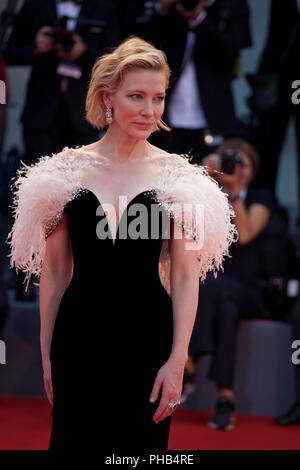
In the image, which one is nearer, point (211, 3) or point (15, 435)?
point (15, 435)

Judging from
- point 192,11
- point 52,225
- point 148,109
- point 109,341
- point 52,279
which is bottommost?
point 109,341

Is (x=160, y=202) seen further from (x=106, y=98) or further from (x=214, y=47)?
(x=214, y=47)

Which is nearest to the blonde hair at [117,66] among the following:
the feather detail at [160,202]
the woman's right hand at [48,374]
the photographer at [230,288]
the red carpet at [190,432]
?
the feather detail at [160,202]

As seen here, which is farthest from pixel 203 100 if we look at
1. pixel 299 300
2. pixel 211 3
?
pixel 299 300

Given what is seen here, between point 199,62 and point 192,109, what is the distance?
25 centimetres

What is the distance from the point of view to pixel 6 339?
458 centimetres

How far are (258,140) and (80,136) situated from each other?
1.56m

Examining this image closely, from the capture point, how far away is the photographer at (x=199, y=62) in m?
4.39

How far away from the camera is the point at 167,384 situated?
2.24 m

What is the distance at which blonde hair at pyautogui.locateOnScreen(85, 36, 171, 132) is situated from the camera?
7.57ft

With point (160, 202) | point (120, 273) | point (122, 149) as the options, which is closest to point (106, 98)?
point (122, 149)

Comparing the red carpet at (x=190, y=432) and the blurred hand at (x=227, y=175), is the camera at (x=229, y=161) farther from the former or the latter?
the red carpet at (x=190, y=432)

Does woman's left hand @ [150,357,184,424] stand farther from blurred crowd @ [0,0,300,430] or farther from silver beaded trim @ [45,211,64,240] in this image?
blurred crowd @ [0,0,300,430]

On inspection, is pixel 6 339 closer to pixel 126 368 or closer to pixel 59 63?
pixel 59 63
